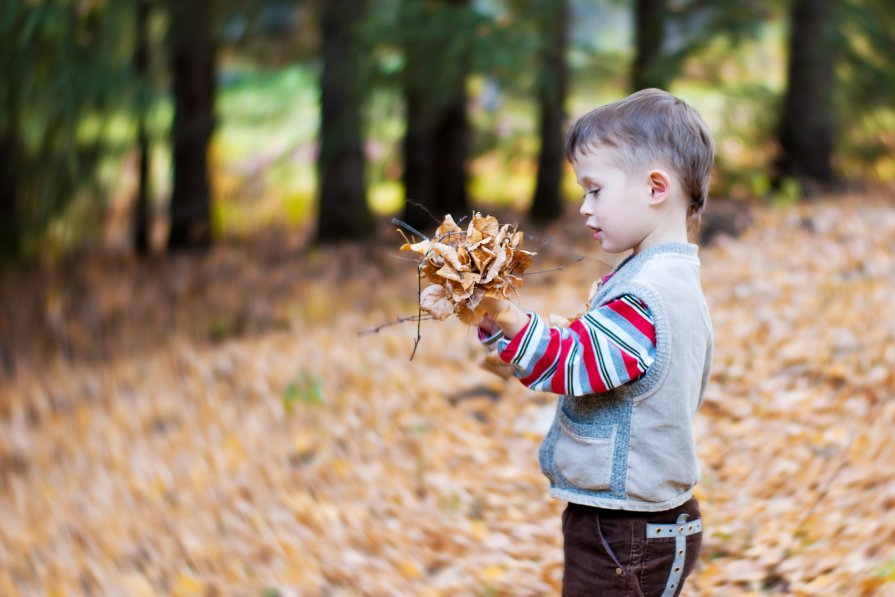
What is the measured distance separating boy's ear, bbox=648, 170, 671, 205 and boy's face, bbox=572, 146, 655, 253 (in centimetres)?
1

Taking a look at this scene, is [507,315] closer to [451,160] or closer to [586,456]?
[586,456]

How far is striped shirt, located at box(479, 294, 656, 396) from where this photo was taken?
6.47 ft

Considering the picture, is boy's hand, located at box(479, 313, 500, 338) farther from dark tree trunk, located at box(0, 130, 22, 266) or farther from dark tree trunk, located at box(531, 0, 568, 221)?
dark tree trunk, located at box(531, 0, 568, 221)

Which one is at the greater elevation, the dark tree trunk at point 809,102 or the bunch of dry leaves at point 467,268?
the dark tree trunk at point 809,102

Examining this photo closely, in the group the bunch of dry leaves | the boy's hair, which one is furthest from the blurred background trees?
the bunch of dry leaves

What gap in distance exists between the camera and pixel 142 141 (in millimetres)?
7871

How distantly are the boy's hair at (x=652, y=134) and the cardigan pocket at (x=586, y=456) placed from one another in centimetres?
64

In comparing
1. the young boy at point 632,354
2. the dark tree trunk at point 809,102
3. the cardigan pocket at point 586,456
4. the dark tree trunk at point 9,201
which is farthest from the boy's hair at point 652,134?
the dark tree trunk at point 809,102

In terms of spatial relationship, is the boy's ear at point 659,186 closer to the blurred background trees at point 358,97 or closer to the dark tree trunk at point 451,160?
the blurred background trees at point 358,97

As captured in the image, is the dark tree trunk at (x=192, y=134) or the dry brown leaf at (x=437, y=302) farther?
the dark tree trunk at (x=192, y=134)

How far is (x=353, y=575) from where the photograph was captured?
3.66 m

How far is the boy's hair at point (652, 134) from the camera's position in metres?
2.05

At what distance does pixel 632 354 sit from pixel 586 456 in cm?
31

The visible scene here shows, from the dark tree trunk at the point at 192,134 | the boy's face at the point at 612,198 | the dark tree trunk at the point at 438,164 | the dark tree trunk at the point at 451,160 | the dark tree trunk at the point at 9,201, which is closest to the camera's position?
the boy's face at the point at 612,198
